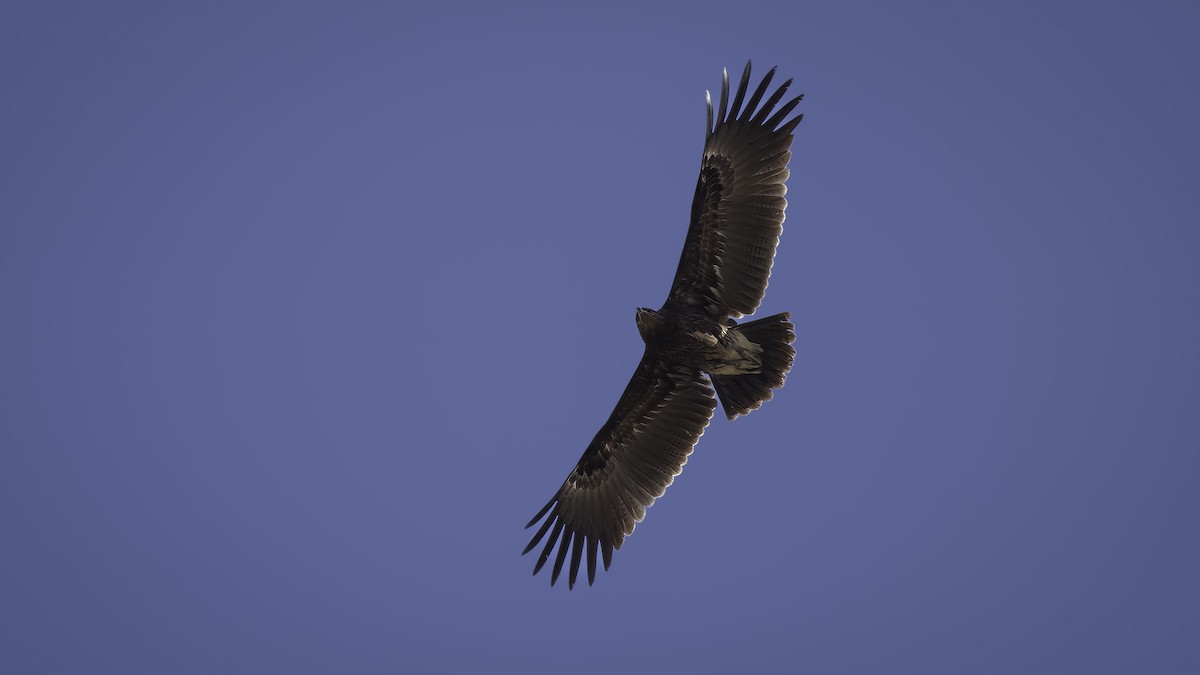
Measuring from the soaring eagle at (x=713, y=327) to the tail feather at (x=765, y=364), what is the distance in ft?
0.03

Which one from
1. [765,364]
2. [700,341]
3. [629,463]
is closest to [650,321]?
[700,341]

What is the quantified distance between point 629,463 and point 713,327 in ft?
6.67

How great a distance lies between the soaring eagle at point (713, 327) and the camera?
42.5 ft

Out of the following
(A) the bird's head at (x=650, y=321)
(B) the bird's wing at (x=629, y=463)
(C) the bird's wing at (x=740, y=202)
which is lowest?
(B) the bird's wing at (x=629, y=463)

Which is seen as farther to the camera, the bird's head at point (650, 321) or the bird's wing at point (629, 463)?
the bird's wing at point (629, 463)

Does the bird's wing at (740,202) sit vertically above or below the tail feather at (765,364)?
above

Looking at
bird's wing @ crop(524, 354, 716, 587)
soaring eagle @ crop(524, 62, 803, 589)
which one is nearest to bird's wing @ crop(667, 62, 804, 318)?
soaring eagle @ crop(524, 62, 803, 589)

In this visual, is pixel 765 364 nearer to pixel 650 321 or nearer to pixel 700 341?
pixel 700 341

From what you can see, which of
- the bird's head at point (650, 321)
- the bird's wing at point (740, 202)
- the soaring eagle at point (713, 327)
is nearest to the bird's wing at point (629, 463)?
the soaring eagle at point (713, 327)

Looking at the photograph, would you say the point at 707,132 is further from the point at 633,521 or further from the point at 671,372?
the point at 633,521

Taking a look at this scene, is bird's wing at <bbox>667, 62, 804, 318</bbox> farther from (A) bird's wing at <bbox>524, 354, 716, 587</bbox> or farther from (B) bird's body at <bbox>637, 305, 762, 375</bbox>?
(A) bird's wing at <bbox>524, 354, 716, 587</bbox>

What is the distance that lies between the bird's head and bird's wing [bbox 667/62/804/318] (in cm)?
48

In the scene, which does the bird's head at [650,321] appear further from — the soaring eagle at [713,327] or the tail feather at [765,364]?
the tail feather at [765,364]

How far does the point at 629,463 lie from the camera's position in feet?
46.2
